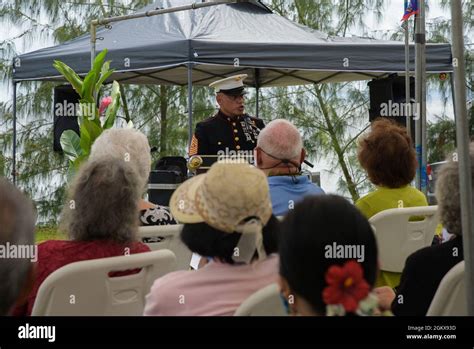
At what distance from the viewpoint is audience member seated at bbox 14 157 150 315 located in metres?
2.30

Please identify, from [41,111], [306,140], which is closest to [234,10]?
[306,140]

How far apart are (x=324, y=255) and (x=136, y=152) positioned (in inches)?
81.3

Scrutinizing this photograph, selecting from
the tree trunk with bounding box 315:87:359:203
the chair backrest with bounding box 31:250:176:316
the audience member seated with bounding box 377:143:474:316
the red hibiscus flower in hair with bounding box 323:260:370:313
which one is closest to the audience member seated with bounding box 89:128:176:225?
the chair backrest with bounding box 31:250:176:316

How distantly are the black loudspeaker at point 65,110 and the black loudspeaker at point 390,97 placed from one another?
304 centimetres

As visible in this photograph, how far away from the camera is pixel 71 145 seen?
5492mm

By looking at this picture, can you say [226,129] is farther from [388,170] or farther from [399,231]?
[399,231]

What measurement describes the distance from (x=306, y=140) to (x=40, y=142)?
3548 mm

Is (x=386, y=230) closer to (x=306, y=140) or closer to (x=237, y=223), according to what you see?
(x=237, y=223)

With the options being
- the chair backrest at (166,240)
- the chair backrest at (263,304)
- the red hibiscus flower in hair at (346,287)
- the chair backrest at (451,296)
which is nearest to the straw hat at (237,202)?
the chair backrest at (263,304)

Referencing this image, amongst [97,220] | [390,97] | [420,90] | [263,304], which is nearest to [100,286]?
[97,220]

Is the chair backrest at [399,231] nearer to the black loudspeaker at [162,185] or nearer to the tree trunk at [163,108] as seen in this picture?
the black loudspeaker at [162,185]

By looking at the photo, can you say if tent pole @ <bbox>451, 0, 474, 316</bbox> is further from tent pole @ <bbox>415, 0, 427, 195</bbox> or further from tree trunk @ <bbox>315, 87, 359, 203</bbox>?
tree trunk @ <bbox>315, 87, 359, 203</bbox>

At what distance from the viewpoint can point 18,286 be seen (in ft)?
5.06

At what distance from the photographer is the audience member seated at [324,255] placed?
49.4 inches
